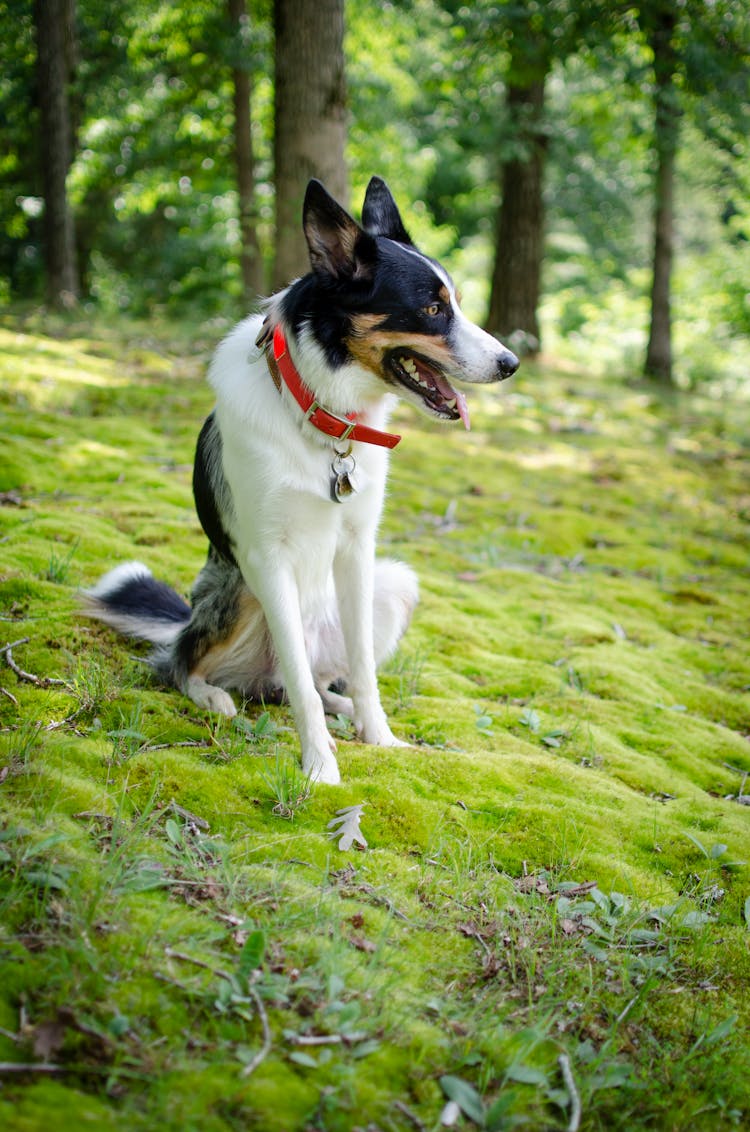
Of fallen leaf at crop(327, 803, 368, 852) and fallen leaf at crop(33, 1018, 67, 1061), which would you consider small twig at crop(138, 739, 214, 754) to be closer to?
fallen leaf at crop(327, 803, 368, 852)

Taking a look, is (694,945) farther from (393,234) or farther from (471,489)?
(471,489)

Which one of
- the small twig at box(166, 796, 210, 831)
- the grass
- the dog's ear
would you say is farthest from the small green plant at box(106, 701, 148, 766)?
the dog's ear

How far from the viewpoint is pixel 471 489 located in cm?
695

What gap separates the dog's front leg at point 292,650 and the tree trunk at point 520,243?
808 cm

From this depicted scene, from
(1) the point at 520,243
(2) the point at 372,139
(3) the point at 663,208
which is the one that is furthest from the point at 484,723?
(2) the point at 372,139

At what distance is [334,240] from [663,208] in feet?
35.0

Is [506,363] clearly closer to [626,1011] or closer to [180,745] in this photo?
[180,745]

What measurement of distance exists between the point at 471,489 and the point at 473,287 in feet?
62.9

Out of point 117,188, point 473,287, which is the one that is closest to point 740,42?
point 117,188

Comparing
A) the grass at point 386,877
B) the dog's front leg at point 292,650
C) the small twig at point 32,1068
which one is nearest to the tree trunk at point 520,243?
the grass at point 386,877

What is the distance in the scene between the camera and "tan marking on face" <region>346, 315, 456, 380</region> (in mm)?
2799

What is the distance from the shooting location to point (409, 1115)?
5.29 feet

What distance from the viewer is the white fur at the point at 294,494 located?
2824mm

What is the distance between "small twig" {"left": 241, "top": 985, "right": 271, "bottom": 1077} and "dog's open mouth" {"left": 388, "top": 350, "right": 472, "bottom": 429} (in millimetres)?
1833
